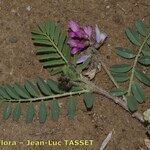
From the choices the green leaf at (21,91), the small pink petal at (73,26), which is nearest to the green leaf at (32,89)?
the green leaf at (21,91)

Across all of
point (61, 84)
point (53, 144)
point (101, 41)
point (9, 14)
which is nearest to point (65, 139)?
point (53, 144)

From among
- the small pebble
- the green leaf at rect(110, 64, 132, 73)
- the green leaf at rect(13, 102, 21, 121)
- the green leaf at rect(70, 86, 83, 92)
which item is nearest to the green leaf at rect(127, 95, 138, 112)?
the green leaf at rect(110, 64, 132, 73)

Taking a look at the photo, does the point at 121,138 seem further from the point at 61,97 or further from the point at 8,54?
the point at 8,54

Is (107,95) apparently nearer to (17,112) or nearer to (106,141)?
(106,141)

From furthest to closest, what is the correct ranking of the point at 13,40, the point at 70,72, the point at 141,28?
1. the point at 13,40
2. the point at 141,28
3. the point at 70,72

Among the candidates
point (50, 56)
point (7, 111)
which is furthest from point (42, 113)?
point (50, 56)

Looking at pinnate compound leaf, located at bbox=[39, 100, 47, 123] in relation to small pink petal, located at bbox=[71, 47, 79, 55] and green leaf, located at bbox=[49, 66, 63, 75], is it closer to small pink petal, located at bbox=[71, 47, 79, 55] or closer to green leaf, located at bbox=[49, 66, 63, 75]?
green leaf, located at bbox=[49, 66, 63, 75]
